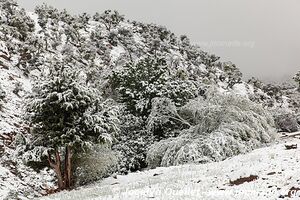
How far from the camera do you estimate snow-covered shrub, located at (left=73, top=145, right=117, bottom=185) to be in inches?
981

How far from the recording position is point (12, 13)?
204 feet

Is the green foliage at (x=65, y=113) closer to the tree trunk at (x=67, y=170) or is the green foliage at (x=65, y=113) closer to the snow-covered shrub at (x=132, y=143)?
the tree trunk at (x=67, y=170)

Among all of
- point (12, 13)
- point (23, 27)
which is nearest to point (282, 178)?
point (23, 27)

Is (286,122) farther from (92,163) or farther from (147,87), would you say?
(92,163)

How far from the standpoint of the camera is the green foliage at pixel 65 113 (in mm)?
22344

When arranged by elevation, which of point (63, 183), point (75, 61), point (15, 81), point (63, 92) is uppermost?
point (75, 61)

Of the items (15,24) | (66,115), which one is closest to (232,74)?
(15,24)

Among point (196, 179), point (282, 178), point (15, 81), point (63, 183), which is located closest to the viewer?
point (282, 178)

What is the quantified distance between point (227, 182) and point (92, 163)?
1068cm

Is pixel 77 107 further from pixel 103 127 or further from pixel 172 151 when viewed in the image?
pixel 172 151

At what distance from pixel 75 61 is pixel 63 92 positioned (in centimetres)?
3539

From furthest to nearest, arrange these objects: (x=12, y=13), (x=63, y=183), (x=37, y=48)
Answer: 1. (x=12, y=13)
2. (x=37, y=48)
3. (x=63, y=183)

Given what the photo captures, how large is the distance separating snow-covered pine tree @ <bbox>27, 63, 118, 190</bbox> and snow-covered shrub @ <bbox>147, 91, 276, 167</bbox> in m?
6.26

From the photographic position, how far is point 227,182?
53.0 ft
